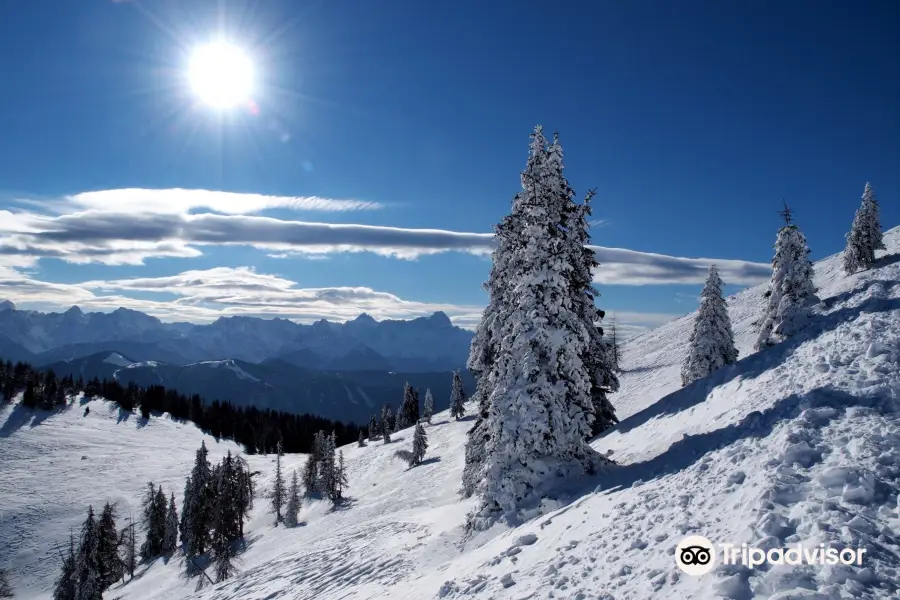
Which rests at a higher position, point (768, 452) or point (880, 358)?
point (880, 358)

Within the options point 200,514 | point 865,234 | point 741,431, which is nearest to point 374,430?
point 200,514

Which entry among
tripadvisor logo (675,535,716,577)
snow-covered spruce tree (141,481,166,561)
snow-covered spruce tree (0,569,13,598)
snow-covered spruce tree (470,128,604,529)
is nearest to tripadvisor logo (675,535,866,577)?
tripadvisor logo (675,535,716,577)

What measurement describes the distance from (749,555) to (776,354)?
11.5 meters

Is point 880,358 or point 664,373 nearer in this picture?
point 880,358

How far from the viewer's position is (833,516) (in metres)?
8.11

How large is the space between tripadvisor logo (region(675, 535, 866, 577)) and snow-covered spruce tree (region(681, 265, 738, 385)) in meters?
32.3

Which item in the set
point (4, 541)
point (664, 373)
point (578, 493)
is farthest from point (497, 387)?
point (4, 541)

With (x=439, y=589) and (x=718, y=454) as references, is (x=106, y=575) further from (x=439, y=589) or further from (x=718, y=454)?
(x=718, y=454)

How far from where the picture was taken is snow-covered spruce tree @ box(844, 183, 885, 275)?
2024 inches

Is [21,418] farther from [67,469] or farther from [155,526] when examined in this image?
[155,526]

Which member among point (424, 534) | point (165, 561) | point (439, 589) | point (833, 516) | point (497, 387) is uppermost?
point (497, 387)

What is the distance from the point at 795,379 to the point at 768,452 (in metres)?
4.53

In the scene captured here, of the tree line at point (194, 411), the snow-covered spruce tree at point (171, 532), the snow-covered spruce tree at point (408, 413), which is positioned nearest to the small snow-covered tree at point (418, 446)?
the snow-covered spruce tree at point (171, 532)

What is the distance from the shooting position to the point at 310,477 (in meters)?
81.8
